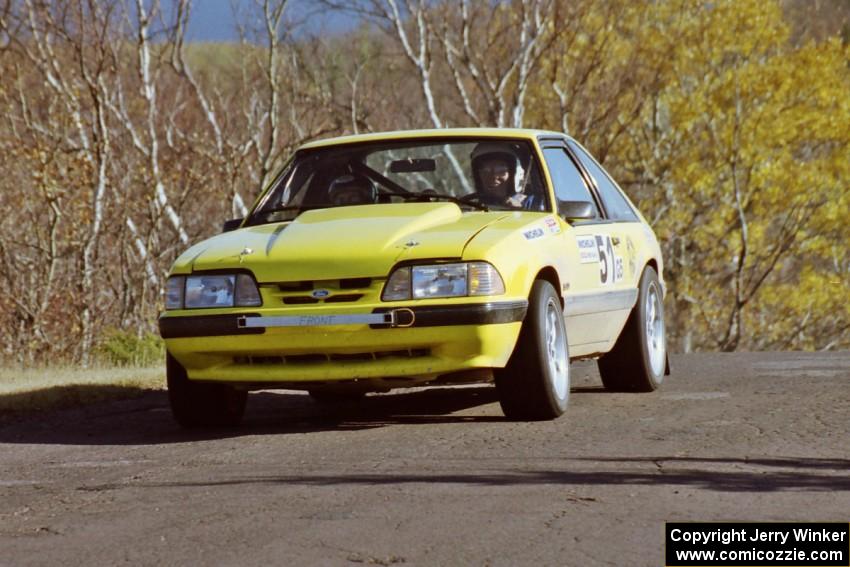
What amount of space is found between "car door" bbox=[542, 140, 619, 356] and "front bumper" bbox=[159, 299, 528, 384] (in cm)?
98

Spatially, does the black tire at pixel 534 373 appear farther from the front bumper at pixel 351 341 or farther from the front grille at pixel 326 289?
the front grille at pixel 326 289

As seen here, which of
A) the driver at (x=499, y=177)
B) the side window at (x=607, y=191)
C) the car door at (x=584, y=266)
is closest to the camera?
the car door at (x=584, y=266)

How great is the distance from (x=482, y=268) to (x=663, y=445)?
1.24m

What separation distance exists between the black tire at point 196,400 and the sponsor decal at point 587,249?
2.05 meters

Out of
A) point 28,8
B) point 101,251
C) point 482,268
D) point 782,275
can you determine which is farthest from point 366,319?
point 782,275

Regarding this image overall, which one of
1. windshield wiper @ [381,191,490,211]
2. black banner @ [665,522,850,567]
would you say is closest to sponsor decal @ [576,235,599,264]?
windshield wiper @ [381,191,490,211]

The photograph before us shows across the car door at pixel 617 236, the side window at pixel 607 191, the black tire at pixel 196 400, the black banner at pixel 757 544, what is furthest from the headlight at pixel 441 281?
the black banner at pixel 757 544

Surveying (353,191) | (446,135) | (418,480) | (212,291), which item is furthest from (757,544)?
(446,135)

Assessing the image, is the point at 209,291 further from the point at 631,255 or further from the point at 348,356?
the point at 631,255

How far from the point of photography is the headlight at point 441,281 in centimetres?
744

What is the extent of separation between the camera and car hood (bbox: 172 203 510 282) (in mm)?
7473

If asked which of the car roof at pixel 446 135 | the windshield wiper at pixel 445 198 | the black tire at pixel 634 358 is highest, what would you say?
the car roof at pixel 446 135

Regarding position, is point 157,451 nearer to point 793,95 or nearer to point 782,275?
point 793,95

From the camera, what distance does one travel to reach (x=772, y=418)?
25.8 ft
